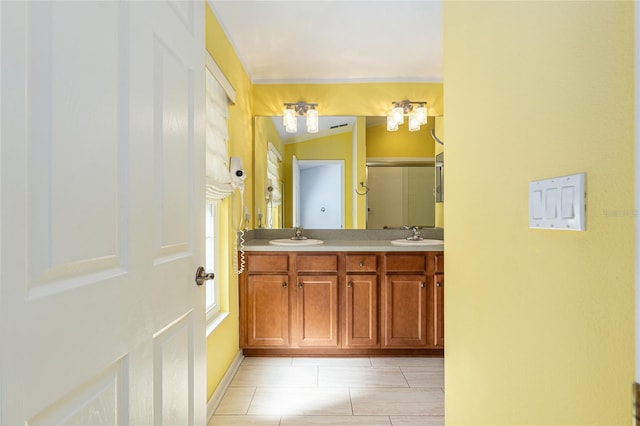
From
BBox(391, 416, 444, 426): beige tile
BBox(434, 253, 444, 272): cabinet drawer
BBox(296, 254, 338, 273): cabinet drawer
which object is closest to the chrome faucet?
BBox(296, 254, 338, 273): cabinet drawer

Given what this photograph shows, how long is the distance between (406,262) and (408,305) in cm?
34

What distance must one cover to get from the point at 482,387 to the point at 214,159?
1.75 meters

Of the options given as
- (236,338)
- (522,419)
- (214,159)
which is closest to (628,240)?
(522,419)

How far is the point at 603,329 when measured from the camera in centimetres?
57

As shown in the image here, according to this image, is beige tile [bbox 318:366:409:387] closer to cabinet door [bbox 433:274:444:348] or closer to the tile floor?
the tile floor

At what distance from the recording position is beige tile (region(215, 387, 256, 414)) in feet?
6.71

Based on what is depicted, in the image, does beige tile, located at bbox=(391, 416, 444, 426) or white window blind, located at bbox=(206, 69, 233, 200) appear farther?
white window blind, located at bbox=(206, 69, 233, 200)

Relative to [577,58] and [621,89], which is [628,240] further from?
[577,58]

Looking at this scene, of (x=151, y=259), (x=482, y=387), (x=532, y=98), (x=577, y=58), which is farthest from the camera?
(x=482, y=387)

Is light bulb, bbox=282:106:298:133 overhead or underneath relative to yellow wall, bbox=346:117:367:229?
overhead

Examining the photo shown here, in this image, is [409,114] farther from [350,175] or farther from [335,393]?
[335,393]

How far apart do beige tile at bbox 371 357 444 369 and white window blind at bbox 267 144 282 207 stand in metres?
1.60

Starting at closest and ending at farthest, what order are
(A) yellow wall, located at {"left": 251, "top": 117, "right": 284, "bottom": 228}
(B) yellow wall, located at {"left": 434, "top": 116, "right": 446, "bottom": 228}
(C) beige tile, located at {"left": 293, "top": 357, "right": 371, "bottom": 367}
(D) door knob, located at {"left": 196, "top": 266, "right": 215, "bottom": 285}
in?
(D) door knob, located at {"left": 196, "top": 266, "right": 215, "bottom": 285}, (C) beige tile, located at {"left": 293, "top": 357, "right": 371, "bottom": 367}, (A) yellow wall, located at {"left": 251, "top": 117, "right": 284, "bottom": 228}, (B) yellow wall, located at {"left": 434, "top": 116, "right": 446, "bottom": 228}

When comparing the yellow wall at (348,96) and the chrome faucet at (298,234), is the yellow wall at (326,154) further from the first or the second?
the yellow wall at (348,96)
